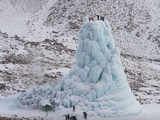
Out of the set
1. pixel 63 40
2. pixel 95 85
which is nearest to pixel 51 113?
pixel 95 85

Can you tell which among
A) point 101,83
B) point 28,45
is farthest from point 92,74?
point 28,45

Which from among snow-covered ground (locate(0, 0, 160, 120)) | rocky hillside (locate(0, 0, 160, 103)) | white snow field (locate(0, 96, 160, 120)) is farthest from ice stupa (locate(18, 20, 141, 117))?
rocky hillside (locate(0, 0, 160, 103))

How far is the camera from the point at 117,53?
27.4 metres

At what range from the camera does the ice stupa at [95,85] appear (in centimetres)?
2612

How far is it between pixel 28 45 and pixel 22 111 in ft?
82.8

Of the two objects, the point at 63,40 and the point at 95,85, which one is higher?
the point at 63,40

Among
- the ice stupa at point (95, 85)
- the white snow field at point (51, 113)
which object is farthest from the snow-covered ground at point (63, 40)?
the ice stupa at point (95, 85)

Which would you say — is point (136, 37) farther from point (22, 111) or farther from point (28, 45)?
point (22, 111)

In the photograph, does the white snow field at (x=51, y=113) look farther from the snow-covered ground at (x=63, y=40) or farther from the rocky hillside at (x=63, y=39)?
the rocky hillside at (x=63, y=39)

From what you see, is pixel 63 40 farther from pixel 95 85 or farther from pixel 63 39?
pixel 95 85

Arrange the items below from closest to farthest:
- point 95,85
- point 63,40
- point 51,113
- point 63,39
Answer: point 51,113 < point 95,85 < point 63,40 < point 63,39

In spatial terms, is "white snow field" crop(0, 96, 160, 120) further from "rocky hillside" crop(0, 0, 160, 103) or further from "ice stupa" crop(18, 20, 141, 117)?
"rocky hillside" crop(0, 0, 160, 103)

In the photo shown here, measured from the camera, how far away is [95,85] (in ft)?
87.1

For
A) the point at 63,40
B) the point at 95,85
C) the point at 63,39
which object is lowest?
the point at 95,85
